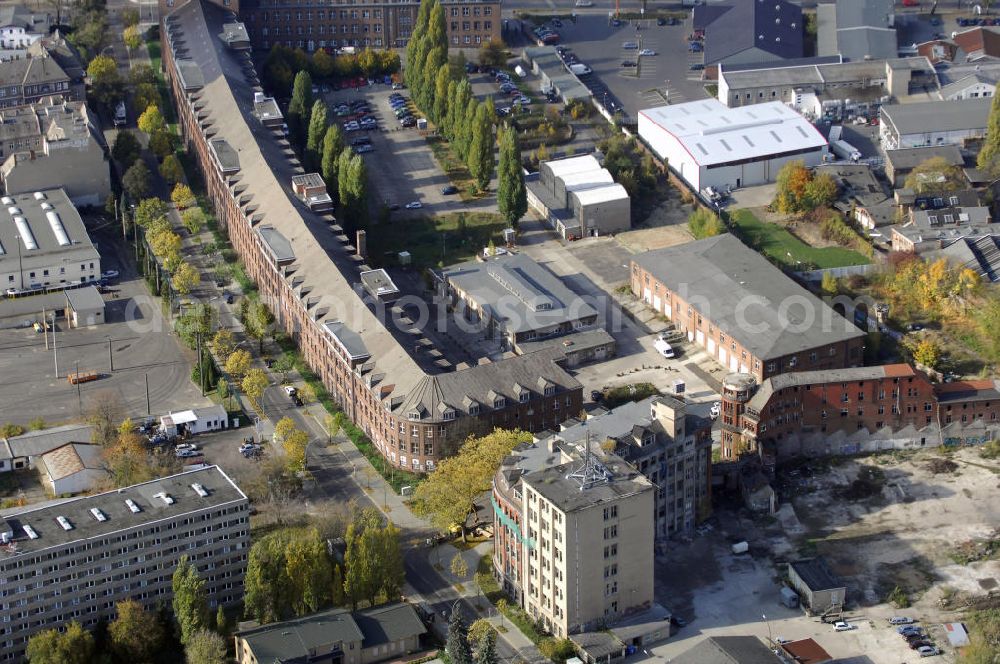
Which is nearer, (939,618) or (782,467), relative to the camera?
(939,618)

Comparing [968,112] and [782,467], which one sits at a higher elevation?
[968,112]

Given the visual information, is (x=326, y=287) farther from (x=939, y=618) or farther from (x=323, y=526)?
(x=939, y=618)

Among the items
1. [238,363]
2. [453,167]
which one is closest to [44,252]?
[238,363]

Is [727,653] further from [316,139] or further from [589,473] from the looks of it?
[316,139]

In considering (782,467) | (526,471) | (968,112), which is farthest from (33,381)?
(968,112)

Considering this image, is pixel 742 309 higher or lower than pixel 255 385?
higher
